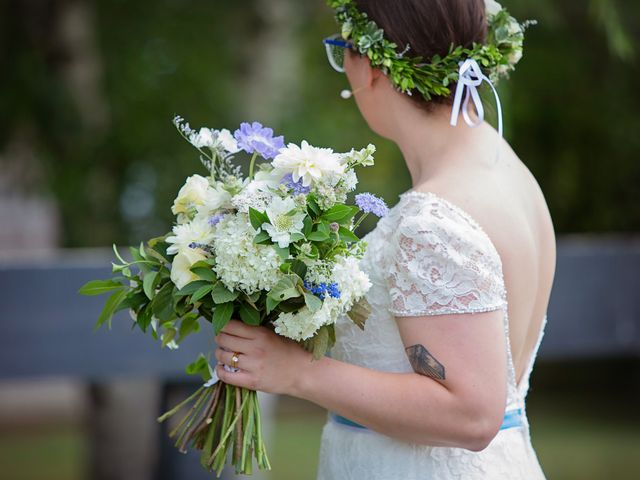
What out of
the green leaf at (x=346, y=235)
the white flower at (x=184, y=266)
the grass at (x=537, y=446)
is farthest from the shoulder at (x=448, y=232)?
the grass at (x=537, y=446)

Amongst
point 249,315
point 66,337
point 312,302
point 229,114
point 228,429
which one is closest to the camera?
point 312,302

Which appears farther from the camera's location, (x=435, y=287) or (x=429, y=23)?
(x=429, y=23)

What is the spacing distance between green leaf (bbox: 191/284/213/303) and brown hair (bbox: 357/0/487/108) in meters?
0.69

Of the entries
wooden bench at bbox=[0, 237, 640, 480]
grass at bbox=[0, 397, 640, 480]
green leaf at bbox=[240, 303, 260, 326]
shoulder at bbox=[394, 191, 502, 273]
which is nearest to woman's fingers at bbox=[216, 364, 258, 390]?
green leaf at bbox=[240, 303, 260, 326]

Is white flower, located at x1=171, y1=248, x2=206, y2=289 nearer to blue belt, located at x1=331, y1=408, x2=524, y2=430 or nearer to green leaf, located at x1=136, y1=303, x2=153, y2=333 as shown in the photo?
green leaf, located at x1=136, y1=303, x2=153, y2=333

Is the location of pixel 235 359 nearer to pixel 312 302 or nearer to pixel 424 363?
pixel 312 302

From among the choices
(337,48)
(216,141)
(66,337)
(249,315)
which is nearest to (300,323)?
(249,315)

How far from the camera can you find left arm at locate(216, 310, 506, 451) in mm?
1926

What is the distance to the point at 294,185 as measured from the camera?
6.44 ft

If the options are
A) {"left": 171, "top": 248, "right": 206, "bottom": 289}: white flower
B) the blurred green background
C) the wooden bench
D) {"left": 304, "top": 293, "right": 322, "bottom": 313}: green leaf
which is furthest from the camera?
the blurred green background

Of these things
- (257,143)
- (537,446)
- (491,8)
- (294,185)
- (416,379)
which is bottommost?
(537,446)

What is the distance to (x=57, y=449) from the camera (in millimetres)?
9805

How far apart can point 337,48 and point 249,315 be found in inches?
30.4

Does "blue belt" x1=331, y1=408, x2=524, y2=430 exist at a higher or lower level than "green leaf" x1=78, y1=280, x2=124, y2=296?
lower
